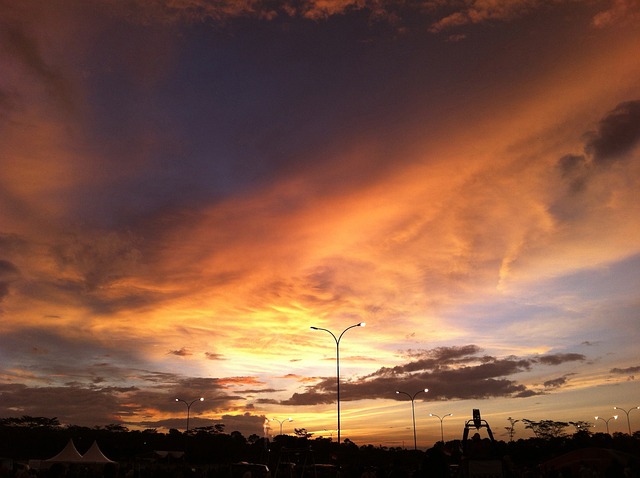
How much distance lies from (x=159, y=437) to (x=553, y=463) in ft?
A: 362

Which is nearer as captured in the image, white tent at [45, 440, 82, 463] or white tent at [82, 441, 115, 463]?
white tent at [45, 440, 82, 463]

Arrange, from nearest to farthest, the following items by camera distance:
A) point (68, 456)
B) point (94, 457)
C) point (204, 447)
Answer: point (68, 456) < point (94, 457) < point (204, 447)

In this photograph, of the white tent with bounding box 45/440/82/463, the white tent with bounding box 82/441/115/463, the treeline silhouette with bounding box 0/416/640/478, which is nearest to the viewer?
the white tent with bounding box 45/440/82/463

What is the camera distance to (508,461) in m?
15.0

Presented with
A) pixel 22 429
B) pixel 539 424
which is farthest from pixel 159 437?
pixel 539 424

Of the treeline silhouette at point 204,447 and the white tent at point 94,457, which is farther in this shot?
the treeline silhouette at point 204,447

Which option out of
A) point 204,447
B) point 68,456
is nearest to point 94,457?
point 68,456

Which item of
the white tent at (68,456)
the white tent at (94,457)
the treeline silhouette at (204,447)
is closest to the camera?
the white tent at (68,456)

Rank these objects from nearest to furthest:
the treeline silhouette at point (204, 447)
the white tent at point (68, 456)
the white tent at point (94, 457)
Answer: the white tent at point (68, 456)
the white tent at point (94, 457)
the treeline silhouette at point (204, 447)

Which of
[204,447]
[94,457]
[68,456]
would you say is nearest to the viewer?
[68,456]

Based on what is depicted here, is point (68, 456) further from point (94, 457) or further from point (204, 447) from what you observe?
point (204, 447)

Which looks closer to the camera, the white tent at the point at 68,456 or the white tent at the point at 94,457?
the white tent at the point at 68,456

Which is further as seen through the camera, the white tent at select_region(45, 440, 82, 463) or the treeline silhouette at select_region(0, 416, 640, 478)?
the treeline silhouette at select_region(0, 416, 640, 478)

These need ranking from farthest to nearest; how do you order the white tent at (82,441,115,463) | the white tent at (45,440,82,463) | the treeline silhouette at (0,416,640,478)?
the treeline silhouette at (0,416,640,478) → the white tent at (82,441,115,463) → the white tent at (45,440,82,463)
